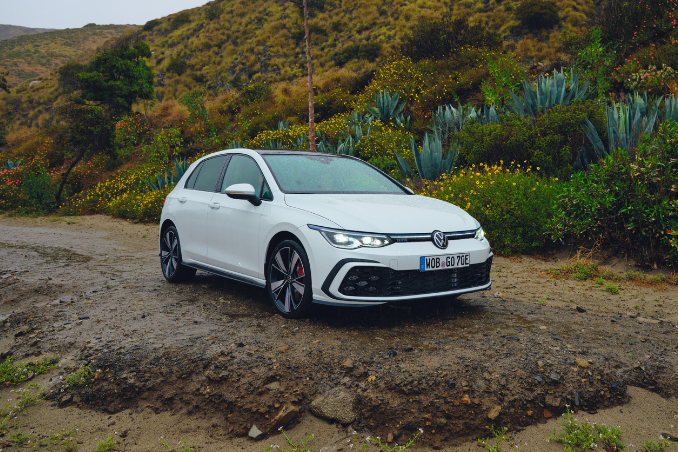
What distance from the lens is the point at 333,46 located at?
3816cm

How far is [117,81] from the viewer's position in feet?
91.9

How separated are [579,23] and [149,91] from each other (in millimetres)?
23309

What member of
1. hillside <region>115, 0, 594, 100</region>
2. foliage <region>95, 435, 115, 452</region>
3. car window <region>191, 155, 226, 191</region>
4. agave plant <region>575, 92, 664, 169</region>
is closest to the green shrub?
hillside <region>115, 0, 594, 100</region>

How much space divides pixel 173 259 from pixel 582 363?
4.80 m

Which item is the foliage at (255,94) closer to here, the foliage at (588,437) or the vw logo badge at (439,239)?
the vw logo badge at (439,239)

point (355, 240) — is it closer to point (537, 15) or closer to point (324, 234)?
point (324, 234)

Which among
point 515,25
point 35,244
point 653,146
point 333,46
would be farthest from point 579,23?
point 35,244

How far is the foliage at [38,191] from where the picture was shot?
19141 mm

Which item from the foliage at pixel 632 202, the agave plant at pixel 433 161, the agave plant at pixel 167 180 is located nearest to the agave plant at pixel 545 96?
the agave plant at pixel 433 161

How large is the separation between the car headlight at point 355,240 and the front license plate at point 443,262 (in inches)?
12.5

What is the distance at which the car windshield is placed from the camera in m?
5.17

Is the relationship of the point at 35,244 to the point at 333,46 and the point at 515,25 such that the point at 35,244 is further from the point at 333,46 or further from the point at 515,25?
the point at 333,46

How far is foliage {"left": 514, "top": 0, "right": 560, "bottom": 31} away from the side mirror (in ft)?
94.0

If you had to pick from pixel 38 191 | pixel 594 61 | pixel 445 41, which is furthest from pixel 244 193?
pixel 445 41
